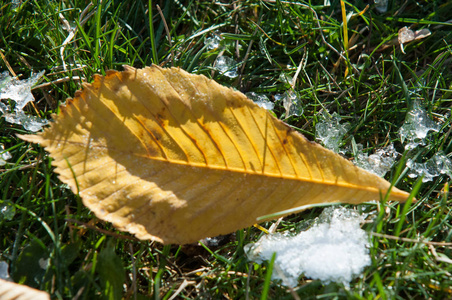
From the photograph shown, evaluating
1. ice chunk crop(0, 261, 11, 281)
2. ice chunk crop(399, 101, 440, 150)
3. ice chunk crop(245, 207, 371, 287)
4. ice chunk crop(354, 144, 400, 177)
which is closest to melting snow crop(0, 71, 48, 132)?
ice chunk crop(0, 261, 11, 281)

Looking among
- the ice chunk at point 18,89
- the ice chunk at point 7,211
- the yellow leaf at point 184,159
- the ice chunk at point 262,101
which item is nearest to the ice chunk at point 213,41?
the ice chunk at point 262,101

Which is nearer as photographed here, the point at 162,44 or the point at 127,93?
the point at 127,93

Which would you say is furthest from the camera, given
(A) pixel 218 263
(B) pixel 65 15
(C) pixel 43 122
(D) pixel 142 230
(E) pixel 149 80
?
(B) pixel 65 15

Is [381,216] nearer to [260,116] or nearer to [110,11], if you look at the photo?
[260,116]

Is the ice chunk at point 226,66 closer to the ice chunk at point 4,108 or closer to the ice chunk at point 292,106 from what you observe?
the ice chunk at point 292,106

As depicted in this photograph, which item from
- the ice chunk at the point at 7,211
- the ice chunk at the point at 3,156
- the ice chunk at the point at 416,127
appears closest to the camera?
the ice chunk at the point at 7,211

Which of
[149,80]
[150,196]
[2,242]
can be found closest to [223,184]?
[150,196]
